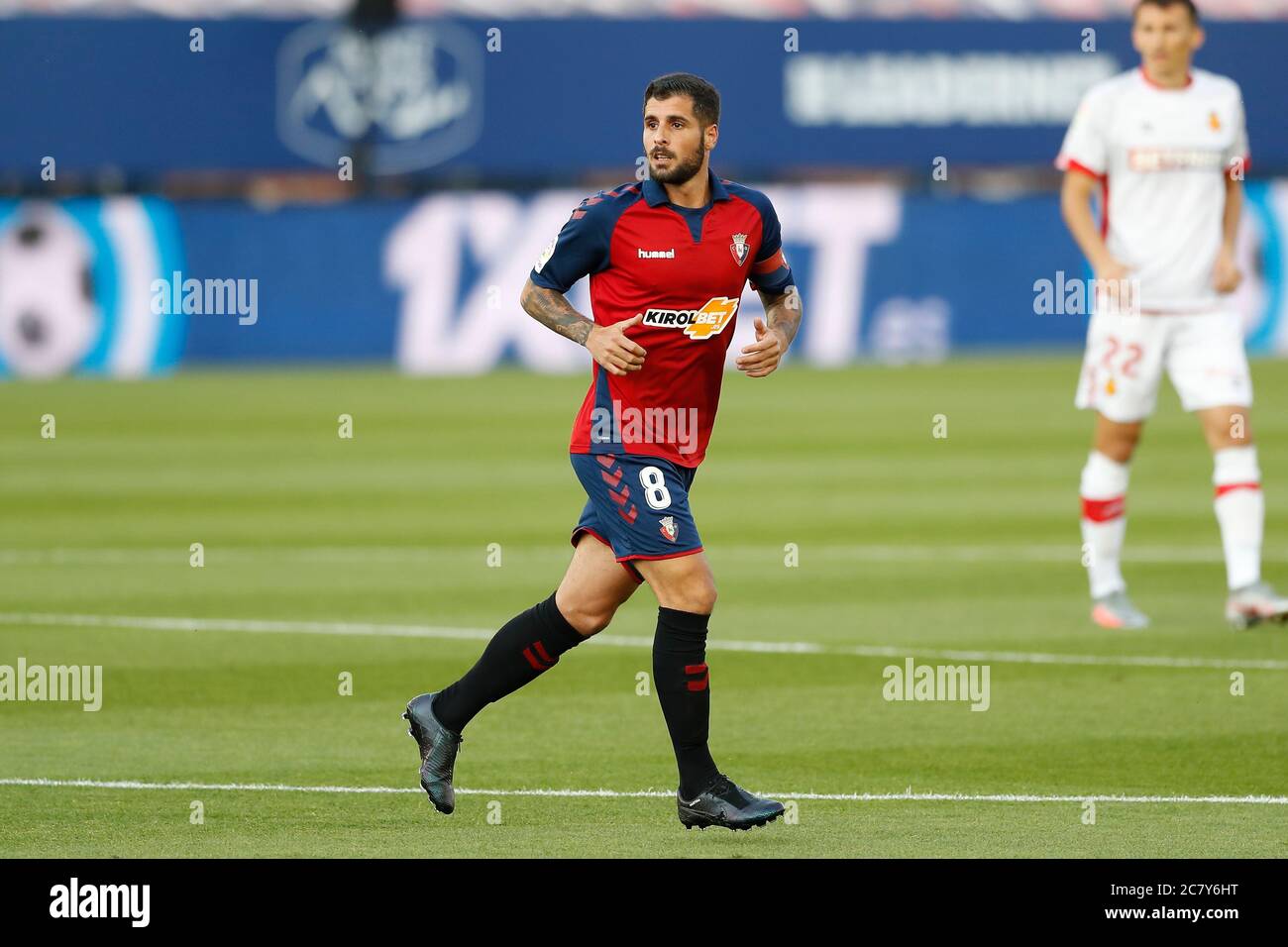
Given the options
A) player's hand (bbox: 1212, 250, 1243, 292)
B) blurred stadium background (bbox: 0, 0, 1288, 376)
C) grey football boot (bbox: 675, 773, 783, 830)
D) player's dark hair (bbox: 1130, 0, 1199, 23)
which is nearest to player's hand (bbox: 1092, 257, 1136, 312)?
player's hand (bbox: 1212, 250, 1243, 292)

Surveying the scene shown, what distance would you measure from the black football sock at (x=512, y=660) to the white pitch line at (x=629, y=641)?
321 cm

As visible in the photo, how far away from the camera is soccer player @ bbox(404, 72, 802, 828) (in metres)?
6.71

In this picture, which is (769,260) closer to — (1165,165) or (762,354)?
(762,354)

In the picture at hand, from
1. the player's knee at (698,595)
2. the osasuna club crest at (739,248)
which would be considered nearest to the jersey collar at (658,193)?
the osasuna club crest at (739,248)

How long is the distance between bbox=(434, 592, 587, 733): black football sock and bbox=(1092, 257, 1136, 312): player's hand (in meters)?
4.11

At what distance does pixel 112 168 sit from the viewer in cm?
3278

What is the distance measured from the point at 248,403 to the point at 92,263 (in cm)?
430

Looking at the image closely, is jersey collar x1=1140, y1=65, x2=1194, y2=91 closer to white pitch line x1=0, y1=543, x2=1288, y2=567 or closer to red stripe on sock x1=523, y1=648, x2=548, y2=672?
white pitch line x1=0, y1=543, x2=1288, y2=567

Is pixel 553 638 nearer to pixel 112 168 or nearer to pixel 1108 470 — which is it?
pixel 1108 470

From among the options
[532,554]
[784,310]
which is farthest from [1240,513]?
[532,554]

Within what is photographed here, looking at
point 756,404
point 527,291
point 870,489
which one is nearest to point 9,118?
point 756,404

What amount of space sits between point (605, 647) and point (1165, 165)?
3.39 metres
